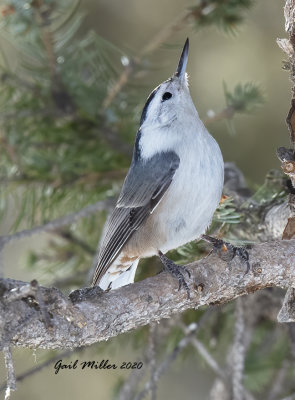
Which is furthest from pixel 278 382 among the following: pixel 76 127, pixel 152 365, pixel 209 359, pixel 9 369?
pixel 9 369

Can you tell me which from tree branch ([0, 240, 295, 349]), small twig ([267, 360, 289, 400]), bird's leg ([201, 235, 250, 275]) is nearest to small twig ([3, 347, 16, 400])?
tree branch ([0, 240, 295, 349])

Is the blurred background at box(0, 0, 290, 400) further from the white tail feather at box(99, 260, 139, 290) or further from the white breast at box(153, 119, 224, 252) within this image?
the white breast at box(153, 119, 224, 252)

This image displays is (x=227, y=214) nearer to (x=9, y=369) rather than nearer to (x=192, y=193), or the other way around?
(x=192, y=193)

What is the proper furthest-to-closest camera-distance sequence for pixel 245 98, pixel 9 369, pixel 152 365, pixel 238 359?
pixel 245 98 < pixel 238 359 < pixel 152 365 < pixel 9 369

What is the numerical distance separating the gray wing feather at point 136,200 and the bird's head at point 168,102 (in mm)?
196

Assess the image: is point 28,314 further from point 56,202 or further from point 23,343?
point 56,202

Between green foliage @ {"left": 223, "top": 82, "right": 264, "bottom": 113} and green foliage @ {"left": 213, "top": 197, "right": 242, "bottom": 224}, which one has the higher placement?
green foliage @ {"left": 223, "top": 82, "right": 264, "bottom": 113}

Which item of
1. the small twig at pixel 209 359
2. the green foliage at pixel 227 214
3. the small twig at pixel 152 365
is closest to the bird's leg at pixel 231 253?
Result: the green foliage at pixel 227 214

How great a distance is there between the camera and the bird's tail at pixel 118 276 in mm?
2623

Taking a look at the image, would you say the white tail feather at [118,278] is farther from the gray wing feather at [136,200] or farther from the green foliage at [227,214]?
the green foliage at [227,214]

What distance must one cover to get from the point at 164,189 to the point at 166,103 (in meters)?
0.44

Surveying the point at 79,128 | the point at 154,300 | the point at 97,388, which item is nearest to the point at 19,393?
the point at 97,388

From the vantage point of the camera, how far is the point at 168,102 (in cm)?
266

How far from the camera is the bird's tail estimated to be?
2.62 meters
